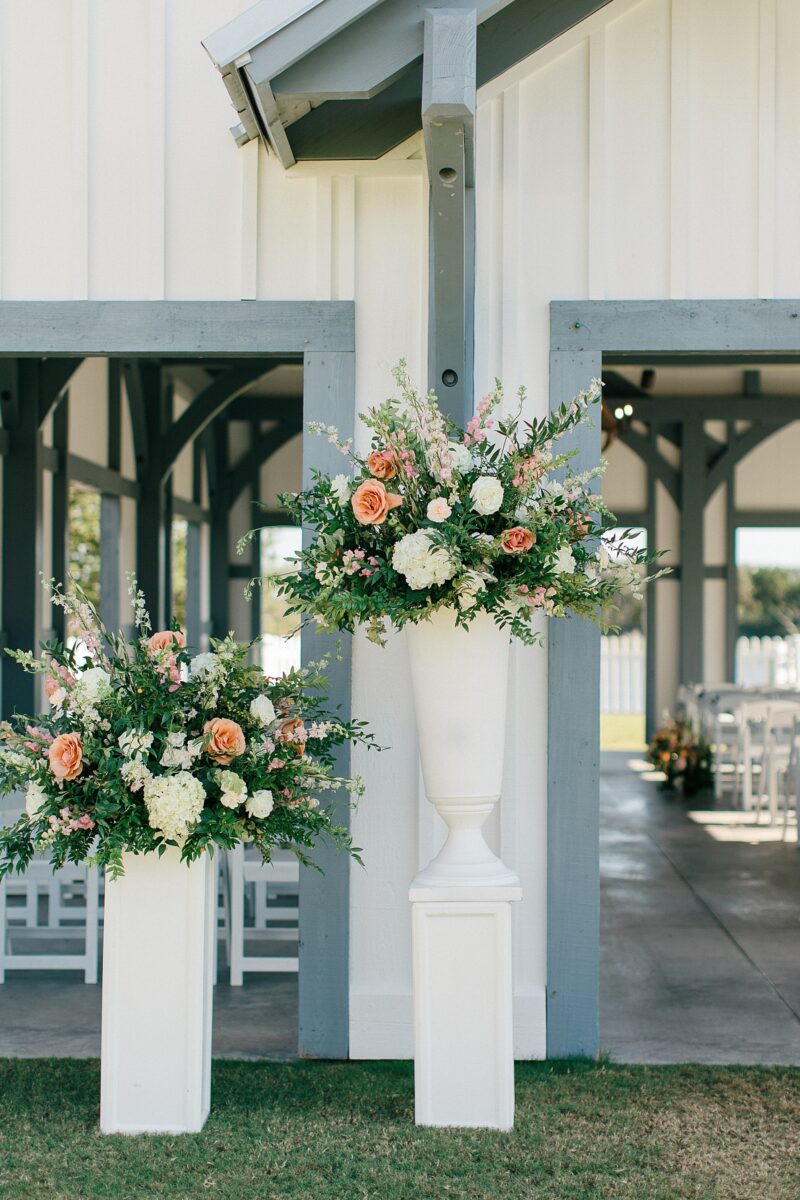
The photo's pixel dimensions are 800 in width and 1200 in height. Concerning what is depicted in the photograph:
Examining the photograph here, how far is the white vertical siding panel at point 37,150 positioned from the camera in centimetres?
447

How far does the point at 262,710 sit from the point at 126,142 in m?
2.12

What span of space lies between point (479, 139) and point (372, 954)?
2799mm

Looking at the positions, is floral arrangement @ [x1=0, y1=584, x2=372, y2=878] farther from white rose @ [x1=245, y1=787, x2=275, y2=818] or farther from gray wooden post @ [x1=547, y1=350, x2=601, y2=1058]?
gray wooden post @ [x1=547, y1=350, x2=601, y2=1058]

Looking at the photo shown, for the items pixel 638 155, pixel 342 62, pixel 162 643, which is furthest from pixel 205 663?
pixel 638 155

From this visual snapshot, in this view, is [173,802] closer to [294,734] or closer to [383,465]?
[294,734]

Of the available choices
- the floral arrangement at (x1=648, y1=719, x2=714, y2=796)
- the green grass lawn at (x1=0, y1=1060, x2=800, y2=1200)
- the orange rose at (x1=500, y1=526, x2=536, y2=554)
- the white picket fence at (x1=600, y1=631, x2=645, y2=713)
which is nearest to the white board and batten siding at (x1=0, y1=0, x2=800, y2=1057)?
the green grass lawn at (x1=0, y1=1060, x2=800, y2=1200)

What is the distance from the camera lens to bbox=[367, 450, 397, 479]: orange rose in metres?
3.54

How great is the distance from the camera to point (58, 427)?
8.73 metres

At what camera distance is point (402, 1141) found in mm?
3574

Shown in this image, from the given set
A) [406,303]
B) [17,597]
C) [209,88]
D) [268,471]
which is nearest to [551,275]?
[406,303]

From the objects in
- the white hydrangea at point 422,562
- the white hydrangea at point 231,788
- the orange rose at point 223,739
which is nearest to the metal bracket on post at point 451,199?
the white hydrangea at point 422,562

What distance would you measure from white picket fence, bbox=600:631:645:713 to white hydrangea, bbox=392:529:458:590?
13.9 metres

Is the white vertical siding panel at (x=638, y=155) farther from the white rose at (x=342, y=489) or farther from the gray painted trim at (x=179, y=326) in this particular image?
the white rose at (x=342, y=489)

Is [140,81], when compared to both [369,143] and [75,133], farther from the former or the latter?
[369,143]
